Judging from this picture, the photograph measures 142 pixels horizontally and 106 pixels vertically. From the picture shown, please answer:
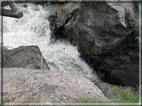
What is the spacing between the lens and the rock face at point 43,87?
3152 mm

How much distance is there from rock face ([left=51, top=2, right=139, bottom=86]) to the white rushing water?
42 centimetres

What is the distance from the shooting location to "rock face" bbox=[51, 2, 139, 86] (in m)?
6.64

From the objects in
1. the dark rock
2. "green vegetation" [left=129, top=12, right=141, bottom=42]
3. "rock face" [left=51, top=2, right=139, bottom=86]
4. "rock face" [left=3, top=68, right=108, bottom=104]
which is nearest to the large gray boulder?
"rock face" [left=51, top=2, right=139, bottom=86]

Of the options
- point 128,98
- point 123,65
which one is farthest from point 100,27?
point 128,98

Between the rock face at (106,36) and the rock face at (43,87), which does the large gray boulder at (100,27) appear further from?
the rock face at (43,87)

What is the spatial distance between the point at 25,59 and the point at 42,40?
287cm

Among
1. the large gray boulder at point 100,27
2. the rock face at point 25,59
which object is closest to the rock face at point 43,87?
the rock face at point 25,59

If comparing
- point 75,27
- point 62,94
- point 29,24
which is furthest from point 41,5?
point 62,94

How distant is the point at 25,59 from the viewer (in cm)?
657

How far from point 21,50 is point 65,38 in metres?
2.73

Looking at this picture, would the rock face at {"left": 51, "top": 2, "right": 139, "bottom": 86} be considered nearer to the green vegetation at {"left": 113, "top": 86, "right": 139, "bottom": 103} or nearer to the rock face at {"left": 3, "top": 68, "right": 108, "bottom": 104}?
the green vegetation at {"left": 113, "top": 86, "right": 139, "bottom": 103}

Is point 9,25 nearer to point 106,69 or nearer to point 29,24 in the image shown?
point 29,24

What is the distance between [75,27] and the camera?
26.1ft

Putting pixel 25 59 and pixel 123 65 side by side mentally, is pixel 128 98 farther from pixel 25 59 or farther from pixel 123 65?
pixel 25 59
